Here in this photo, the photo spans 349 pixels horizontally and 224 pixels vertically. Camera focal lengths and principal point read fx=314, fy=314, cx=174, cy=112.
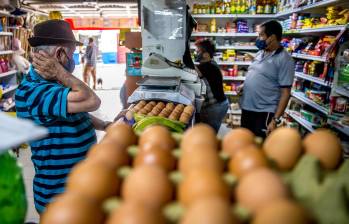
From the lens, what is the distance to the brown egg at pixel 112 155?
3.17 ft

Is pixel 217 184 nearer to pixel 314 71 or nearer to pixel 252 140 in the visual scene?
pixel 252 140

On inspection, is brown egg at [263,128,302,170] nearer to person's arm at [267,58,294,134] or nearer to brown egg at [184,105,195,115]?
brown egg at [184,105,195,115]

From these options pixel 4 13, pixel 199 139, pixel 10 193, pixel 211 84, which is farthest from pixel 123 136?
pixel 4 13

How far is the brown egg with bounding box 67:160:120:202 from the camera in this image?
84cm

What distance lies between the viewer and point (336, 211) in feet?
2.44

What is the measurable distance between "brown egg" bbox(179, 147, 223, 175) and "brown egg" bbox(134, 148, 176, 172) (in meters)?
0.03

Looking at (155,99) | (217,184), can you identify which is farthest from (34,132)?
(155,99)

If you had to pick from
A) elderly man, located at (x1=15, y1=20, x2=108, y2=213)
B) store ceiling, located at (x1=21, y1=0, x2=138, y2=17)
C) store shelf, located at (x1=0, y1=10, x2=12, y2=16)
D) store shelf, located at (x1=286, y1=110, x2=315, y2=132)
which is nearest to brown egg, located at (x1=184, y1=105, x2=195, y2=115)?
elderly man, located at (x1=15, y1=20, x2=108, y2=213)

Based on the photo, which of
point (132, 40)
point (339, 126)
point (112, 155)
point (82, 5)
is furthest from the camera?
point (82, 5)

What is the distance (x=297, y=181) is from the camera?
900 mm

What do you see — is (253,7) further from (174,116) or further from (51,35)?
(51,35)

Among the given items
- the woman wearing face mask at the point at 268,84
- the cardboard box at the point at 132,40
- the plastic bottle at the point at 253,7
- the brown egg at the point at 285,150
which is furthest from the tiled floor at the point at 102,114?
the plastic bottle at the point at 253,7

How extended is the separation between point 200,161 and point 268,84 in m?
2.93

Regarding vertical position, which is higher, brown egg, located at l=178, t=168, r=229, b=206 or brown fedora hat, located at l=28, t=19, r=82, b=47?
brown fedora hat, located at l=28, t=19, r=82, b=47
